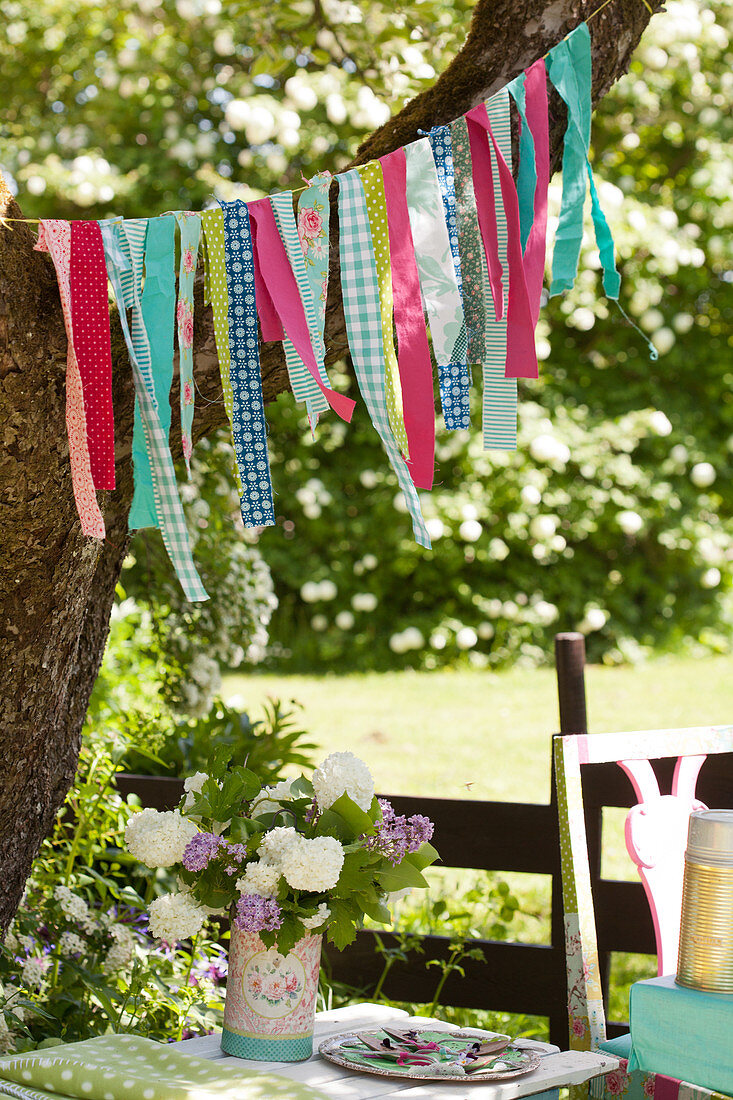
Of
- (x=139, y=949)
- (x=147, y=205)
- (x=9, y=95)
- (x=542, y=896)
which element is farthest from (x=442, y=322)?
(x=9, y=95)

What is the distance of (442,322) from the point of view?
1.81 metres

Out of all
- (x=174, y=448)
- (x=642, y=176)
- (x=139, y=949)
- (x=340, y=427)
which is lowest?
(x=139, y=949)

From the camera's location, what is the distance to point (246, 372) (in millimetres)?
1760

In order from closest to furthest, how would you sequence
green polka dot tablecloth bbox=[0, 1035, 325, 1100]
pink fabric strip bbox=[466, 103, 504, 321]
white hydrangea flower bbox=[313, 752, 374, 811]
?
green polka dot tablecloth bbox=[0, 1035, 325, 1100], white hydrangea flower bbox=[313, 752, 374, 811], pink fabric strip bbox=[466, 103, 504, 321]

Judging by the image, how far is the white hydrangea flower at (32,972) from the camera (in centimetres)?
219

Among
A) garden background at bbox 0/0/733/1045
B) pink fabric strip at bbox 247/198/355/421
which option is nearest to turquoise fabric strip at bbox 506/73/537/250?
pink fabric strip at bbox 247/198/355/421

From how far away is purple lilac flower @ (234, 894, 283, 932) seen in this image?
1.42 metres

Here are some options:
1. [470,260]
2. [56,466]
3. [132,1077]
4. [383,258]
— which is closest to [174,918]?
[132,1077]

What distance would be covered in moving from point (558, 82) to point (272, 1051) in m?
1.59

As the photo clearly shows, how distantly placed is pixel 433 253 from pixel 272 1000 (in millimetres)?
1147

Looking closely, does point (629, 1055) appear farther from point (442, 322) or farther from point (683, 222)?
point (683, 222)

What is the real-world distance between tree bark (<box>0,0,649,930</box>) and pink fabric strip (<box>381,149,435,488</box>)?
0.13 m

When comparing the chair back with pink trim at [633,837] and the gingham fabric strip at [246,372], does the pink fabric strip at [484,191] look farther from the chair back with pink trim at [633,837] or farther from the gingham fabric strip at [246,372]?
the chair back with pink trim at [633,837]

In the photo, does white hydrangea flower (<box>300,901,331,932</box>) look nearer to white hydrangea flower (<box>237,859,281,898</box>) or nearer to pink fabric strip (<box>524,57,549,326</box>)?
white hydrangea flower (<box>237,859,281,898</box>)
